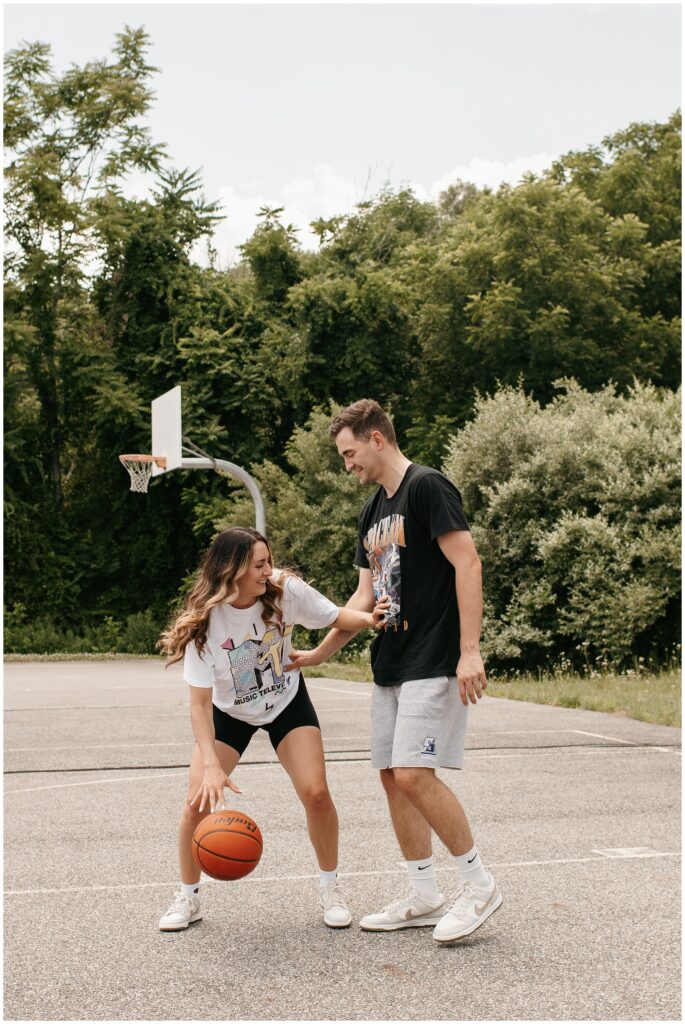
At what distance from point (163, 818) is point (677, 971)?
417 centimetres

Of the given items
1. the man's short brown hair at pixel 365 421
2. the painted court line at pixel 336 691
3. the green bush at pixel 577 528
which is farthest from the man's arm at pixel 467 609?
the green bush at pixel 577 528

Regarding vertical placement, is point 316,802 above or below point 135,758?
above

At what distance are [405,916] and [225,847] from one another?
90cm

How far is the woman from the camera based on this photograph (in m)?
4.82

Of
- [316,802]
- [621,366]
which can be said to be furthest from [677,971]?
[621,366]

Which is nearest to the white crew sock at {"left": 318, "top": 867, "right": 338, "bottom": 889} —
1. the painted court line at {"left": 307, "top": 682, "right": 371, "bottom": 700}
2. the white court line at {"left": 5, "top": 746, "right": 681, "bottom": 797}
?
the white court line at {"left": 5, "top": 746, "right": 681, "bottom": 797}

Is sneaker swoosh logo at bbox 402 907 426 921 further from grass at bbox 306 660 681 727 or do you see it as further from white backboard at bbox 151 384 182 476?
white backboard at bbox 151 384 182 476

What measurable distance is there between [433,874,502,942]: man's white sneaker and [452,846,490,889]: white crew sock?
2 centimetres

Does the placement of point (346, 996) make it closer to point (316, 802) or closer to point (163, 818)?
point (316, 802)

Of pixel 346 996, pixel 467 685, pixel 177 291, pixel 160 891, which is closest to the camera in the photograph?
pixel 346 996

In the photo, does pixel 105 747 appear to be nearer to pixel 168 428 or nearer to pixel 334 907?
pixel 334 907

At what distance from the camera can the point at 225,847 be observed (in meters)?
4.55

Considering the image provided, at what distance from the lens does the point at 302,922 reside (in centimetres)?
505

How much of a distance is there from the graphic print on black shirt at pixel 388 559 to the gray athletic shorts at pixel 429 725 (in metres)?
0.31
